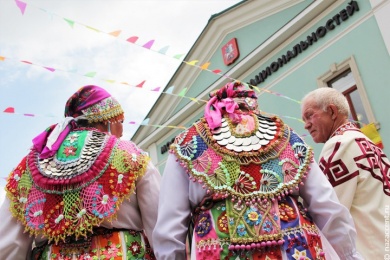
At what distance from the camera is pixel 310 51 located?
10.1 metres

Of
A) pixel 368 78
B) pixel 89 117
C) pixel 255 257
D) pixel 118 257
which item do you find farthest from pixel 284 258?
pixel 368 78

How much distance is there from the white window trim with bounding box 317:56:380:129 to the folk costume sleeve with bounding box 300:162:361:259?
6.89 meters

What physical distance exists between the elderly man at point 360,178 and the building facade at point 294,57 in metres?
3.48

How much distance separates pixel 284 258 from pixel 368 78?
763cm

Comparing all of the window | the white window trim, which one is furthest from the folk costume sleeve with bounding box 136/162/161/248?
the window

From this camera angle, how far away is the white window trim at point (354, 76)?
8508mm

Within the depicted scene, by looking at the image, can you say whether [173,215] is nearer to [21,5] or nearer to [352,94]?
[21,5]

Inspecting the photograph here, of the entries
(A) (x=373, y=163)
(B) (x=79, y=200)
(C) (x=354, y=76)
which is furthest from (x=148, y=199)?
(C) (x=354, y=76)

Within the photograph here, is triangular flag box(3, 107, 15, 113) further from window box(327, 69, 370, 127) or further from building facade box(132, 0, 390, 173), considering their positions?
window box(327, 69, 370, 127)

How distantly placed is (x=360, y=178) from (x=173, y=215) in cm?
138

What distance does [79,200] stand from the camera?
2225 millimetres

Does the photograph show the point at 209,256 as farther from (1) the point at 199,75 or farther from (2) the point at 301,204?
(1) the point at 199,75

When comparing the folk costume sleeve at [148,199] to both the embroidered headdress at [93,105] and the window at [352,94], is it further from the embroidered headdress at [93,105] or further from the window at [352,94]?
the window at [352,94]

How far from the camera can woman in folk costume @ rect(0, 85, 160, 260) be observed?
2.19m
